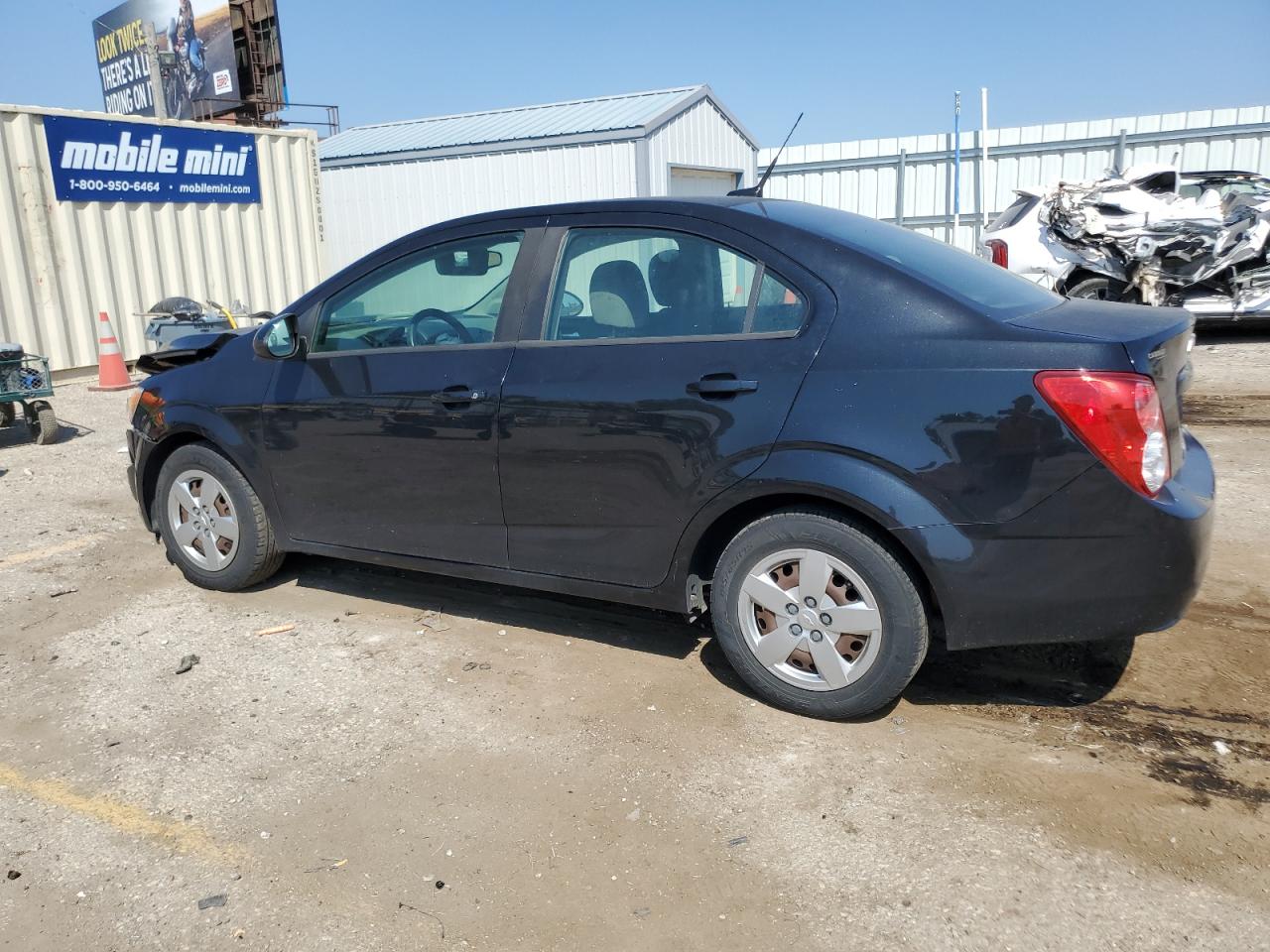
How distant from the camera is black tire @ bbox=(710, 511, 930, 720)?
315 centimetres

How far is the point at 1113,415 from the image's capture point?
9.27ft

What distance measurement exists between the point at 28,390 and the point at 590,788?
7.08 meters

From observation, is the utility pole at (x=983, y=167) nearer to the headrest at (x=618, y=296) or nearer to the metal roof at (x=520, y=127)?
the metal roof at (x=520, y=127)

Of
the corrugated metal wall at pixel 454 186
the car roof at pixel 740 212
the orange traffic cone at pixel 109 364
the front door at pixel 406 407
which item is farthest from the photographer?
the corrugated metal wall at pixel 454 186

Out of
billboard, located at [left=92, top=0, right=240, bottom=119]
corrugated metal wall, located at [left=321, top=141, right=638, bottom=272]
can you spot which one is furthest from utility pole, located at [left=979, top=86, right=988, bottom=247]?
billboard, located at [left=92, top=0, right=240, bottom=119]

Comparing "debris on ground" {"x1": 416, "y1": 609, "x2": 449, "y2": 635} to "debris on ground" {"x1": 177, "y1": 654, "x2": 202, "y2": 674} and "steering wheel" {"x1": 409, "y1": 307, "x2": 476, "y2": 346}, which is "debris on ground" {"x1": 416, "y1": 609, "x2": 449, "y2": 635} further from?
"steering wheel" {"x1": 409, "y1": 307, "x2": 476, "y2": 346}

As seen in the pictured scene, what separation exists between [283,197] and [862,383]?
1209cm

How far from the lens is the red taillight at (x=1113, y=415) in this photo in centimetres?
283

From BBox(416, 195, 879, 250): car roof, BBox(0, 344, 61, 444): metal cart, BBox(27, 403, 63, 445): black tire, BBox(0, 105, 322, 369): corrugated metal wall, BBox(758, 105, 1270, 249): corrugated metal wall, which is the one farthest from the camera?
BBox(758, 105, 1270, 249): corrugated metal wall

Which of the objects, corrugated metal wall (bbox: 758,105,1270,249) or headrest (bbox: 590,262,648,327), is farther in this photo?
corrugated metal wall (bbox: 758,105,1270,249)

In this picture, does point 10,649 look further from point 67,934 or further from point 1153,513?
point 1153,513

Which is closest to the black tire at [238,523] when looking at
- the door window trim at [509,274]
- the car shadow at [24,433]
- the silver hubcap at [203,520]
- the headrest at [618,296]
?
the silver hubcap at [203,520]

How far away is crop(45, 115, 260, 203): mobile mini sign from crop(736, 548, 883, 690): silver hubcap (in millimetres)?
10673

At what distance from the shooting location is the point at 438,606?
4.61m
